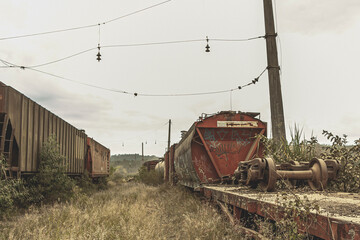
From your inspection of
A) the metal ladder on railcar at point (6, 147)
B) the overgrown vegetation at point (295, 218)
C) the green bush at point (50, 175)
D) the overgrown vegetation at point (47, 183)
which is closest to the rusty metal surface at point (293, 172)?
the overgrown vegetation at point (295, 218)

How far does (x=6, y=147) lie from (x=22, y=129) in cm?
73

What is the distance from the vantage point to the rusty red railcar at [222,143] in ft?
30.5

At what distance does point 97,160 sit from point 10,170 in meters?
Result: 14.4

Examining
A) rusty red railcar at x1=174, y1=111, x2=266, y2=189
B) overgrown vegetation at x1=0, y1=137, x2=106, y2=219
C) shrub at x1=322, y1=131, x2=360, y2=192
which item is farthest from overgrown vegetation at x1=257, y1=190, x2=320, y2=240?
overgrown vegetation at x1=0, y1=137, x2=106, y2=219

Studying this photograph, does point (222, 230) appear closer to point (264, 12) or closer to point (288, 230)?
point (288, 230)

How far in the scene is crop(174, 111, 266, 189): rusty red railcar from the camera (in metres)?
9.31

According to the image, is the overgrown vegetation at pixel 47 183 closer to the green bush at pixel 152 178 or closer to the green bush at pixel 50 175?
the green bush at pixel 50 175

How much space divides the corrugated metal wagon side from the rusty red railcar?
192 inches

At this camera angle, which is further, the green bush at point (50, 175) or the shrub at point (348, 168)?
the green bush at point (50, 175)

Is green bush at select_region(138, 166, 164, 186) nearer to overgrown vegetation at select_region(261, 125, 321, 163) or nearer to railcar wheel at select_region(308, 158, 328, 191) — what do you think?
overgrown vegetation at select_region(261, 125, 321, 163)

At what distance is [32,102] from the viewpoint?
10680 millimetres

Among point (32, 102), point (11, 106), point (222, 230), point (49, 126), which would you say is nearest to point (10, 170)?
point (11, 106)

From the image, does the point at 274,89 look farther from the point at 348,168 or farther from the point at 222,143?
the point at 348,168

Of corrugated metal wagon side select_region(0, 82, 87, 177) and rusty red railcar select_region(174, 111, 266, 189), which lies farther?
rusty red railcar select_region(174, 111, 266, 189)
